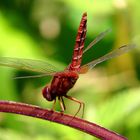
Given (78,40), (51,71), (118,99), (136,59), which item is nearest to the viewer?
(51,71)

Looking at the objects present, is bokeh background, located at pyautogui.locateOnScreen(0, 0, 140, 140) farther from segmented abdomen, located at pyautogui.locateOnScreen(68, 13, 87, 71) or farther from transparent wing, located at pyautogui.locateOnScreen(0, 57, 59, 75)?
transparent wing, located at pyautogui.locateOnScreen(0, 57, 59, 75)

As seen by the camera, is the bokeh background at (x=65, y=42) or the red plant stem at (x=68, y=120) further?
the bokeh background at (x=65, y=42)

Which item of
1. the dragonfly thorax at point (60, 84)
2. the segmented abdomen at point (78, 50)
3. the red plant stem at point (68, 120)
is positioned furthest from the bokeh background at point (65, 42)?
the red plant stem at point (68, 120)

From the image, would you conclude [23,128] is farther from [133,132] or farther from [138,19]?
[138,19]

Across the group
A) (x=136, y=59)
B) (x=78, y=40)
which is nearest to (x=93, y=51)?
(x=136, y=59)

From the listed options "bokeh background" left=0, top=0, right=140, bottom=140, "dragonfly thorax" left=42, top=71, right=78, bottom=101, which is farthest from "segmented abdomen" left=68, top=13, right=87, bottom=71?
"bokeh background" left=0, top=0, right=140, bottom=140

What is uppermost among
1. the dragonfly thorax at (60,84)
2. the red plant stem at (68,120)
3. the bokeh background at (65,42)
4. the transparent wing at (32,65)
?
the red plant stem at (68,120)

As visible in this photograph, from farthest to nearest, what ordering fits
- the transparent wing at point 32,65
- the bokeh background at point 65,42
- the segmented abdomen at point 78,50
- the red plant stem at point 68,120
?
the bokeh background at point 65,42 → the segmented abdomen at point 78,50 → the transparent wing at point 32,65 → the red plant stem at point 68,120

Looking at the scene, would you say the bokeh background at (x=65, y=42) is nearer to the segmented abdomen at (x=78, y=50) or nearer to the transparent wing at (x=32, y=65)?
the segmented abdomen at (x=78, y=50)
